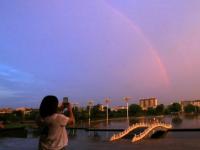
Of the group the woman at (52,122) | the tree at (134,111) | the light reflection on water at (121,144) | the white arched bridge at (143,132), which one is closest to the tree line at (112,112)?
the tree at (134,111)

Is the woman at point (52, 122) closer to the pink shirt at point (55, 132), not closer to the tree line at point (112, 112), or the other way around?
the pink shirt at point (55, 132)

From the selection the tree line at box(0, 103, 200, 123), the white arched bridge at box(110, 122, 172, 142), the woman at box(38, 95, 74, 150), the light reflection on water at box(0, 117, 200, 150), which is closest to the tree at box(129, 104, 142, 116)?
the tree line at box(0, 103, 200, 123)

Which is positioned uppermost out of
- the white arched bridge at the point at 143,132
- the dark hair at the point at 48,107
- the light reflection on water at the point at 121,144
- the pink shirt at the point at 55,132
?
the dark hair at the point at 48,107

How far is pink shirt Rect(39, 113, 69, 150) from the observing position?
12.9 ft

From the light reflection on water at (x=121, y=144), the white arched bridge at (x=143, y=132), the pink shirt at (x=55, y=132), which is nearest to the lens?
the pink shirt at (x=55, y=132)

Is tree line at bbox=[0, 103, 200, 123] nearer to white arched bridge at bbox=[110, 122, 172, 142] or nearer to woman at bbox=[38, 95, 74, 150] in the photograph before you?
white arched bridge at bbox=[110, 122, 172, 142]

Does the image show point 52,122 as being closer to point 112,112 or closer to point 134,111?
point 112,112

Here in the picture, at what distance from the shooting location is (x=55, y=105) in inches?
157

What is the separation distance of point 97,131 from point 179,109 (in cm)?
12318

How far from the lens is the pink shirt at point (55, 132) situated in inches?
154

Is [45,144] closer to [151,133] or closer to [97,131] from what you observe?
[151,133]

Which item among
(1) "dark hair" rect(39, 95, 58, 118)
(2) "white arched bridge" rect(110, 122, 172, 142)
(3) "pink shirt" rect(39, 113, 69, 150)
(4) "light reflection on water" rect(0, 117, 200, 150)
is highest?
(1) "dark hair" rect(39, 95, 58, 118)

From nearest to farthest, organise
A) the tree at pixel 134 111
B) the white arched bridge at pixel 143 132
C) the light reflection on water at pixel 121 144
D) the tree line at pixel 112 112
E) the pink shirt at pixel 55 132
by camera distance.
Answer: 1. the pink shirt at pixel 55 132
2. the light reflection on water at pixel 121 144
3. the white arched bridge at pixel 143 132
4. the tree line at pixel 112 112
5. the tree at pixel 134 111

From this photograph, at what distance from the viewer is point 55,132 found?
13.0 ft
